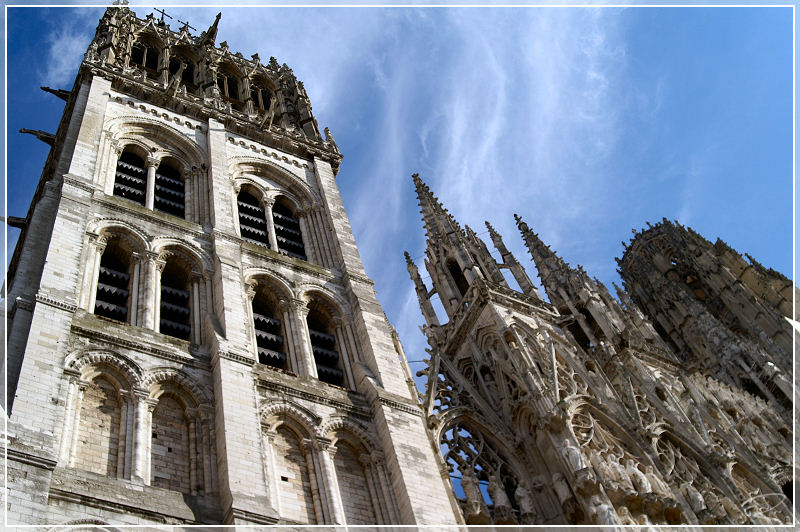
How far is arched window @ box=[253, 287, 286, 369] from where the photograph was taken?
19062 mm

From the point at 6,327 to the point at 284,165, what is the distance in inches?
500

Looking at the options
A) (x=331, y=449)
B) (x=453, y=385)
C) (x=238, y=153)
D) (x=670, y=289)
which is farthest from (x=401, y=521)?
(x=670, y=289)

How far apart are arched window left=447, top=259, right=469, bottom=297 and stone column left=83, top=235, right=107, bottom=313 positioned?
12249 mm

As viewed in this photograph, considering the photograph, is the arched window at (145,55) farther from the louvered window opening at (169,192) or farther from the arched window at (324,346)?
the arched window at (324,346)

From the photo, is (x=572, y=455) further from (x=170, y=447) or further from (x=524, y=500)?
(x=170, y=447)

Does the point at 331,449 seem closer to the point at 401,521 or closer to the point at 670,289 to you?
the point at 401,521

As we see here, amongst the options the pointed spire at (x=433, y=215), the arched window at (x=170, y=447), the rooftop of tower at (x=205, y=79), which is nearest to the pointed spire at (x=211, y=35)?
the rooftop of tower at (x=205, y=79)

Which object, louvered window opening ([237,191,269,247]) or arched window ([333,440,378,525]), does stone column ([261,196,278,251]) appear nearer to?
louvered window opening ([237,191,269,247])

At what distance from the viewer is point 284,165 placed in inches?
1062

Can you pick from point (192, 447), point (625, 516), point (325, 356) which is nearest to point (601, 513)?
point (625, 516)

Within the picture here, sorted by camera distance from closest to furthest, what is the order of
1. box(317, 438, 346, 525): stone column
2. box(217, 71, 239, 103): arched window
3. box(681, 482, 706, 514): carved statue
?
box(317, 438, 346, 525): stone column → box(681, 482, 706, 514): carved statue → box(217, 71, 239, 103): arched window

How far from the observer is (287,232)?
24578 millimetres

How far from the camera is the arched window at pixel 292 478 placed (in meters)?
15.3

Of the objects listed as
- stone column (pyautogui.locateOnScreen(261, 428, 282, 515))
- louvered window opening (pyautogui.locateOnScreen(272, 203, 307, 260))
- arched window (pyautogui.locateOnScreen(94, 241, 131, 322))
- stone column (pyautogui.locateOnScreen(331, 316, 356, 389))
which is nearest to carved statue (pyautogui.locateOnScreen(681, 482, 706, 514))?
stone column (pyautogui.locateOnScreen(331, 316, 356, 389))
